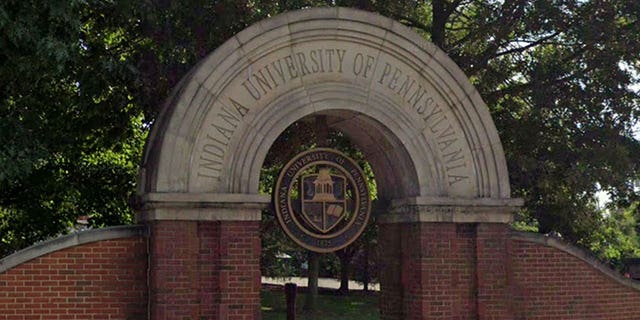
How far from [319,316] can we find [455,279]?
54.1 feet

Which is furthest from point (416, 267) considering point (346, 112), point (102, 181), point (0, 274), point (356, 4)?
point (102, 181)

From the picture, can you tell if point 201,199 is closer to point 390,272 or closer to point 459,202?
point 390,272

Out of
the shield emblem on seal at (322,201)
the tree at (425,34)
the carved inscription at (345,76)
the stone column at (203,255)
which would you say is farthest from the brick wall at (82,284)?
the tree at (425,34)

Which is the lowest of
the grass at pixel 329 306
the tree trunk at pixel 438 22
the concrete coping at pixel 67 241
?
the grass at pixel 329 306

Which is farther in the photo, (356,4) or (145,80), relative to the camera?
(356,4)

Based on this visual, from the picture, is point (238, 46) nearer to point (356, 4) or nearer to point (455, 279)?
point (455, 279)

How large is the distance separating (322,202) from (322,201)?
15 mm

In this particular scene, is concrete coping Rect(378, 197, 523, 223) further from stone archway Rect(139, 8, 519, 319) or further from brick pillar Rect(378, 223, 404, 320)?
brick pillar Rect(378, 223, 404, 320)

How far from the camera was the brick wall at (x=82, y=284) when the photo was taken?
30.9 feet

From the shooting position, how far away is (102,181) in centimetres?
1644

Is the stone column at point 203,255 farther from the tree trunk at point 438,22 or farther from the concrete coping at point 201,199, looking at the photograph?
the tree trunk at point 438,22

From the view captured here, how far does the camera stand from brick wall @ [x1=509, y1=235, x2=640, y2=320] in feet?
38.0

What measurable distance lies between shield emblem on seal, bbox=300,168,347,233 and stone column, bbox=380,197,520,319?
823mm

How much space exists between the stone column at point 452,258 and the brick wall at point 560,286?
40cm
